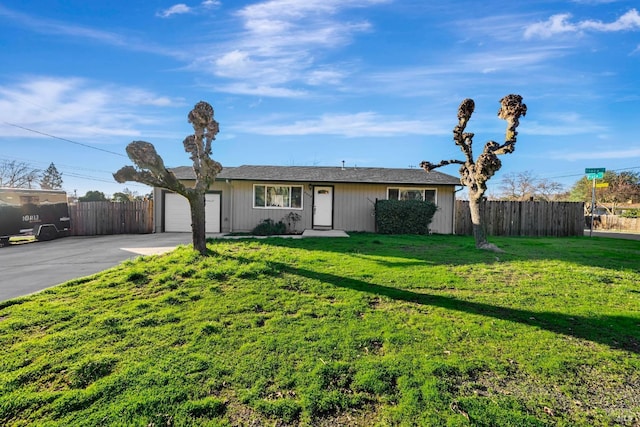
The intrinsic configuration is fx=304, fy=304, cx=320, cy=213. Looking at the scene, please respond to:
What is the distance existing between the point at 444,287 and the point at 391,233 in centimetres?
794

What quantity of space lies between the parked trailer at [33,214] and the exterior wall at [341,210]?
280 inches

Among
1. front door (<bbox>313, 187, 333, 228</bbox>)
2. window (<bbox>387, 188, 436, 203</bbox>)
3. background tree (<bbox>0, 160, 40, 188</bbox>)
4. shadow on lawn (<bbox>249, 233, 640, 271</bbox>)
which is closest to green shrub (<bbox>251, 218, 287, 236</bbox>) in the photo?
front door (<bbox>313, 187, 333, 228</bbox>)

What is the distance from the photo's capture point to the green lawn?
6.93ft

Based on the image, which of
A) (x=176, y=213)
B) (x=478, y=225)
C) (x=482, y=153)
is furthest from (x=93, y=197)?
(x=482, y=153)

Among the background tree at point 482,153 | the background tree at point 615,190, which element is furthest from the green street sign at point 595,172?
the background tree at point 615,190

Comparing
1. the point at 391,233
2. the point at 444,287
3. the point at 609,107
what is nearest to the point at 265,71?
the point at 391,233

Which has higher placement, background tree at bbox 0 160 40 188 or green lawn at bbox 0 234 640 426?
background tree at bbox 0 160 40 188

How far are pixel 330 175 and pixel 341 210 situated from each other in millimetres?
1774

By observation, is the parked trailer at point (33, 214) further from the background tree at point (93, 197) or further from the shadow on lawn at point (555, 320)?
the shadow on lawn at point (555, 320)

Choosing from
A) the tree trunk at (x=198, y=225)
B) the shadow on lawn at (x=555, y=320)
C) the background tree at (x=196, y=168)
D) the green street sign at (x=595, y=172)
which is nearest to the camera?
the shadow on lawn at (x=555, y=320)

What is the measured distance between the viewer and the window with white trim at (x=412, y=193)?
45.5 feet

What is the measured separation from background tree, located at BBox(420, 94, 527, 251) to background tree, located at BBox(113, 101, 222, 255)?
6735 mm

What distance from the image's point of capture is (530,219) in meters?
13.9

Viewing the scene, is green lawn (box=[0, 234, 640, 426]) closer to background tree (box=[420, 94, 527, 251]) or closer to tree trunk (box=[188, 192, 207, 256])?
tree trunk (box=[188, 192, 207, 256])
